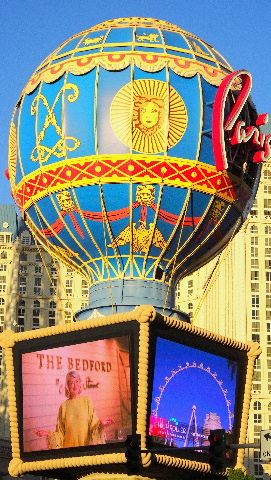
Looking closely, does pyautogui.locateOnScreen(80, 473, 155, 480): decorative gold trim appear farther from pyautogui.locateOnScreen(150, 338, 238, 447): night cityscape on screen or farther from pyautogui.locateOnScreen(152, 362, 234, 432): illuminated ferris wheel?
pyautogui.locateOnScreen(152, 362, 234, 432): illuminated ferris wheel

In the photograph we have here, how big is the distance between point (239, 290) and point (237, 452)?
59.6m

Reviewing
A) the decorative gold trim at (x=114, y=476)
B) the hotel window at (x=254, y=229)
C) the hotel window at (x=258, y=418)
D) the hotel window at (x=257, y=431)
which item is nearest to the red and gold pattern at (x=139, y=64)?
the decorative gold trim at (x=114, y=476)

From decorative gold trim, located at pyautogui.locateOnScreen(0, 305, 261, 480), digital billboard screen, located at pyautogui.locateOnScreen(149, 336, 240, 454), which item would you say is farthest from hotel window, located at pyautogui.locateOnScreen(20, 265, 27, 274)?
digital billboard screen, located at pyautogui.locateOnScreen(149, 336, 240, 454)

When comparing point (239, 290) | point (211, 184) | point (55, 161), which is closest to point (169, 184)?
point (211, 184)

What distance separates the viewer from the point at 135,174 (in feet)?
115

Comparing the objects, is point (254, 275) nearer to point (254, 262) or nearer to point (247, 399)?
point (254, 262)

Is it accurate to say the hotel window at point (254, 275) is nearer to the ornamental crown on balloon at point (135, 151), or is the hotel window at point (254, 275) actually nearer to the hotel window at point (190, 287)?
the hotel window at point (190, 287)

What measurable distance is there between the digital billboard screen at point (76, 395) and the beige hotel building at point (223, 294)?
46.9 m

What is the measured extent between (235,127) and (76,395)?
36.2 ft

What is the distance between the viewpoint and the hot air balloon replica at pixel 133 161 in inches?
1389

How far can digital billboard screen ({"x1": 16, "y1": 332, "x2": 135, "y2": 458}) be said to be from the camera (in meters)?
33.8

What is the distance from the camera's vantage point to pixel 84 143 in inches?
1395

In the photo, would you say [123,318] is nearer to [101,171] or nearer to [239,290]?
[101,171]

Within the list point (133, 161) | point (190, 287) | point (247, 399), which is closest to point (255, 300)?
point (190, 287)
